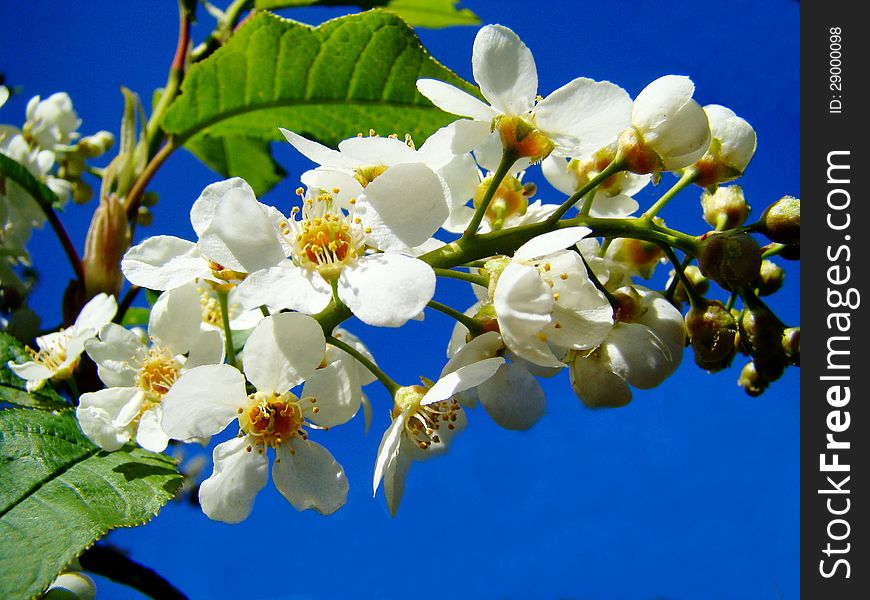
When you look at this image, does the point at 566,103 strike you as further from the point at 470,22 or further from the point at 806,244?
the point at 470,22

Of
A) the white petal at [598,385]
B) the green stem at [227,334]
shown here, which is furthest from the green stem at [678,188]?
the green stem at [227,334]

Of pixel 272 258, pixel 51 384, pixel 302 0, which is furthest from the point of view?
pixel 302 0

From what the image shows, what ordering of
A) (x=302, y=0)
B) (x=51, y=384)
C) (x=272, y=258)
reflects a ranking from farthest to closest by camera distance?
(x=302, y=0), (x=51, y=384), (x=272, y=258)

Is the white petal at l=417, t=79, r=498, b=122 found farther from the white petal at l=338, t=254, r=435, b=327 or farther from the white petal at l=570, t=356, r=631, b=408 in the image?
the white petal at l=570, t=356, r=631, b=408

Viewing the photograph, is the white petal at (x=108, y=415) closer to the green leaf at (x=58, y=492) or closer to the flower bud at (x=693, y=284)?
the green leaf at (x=58, y=492)

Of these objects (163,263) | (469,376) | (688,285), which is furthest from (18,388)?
(688,285)

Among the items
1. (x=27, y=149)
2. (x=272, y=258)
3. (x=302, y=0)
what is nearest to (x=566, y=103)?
(x=272, y=258)
